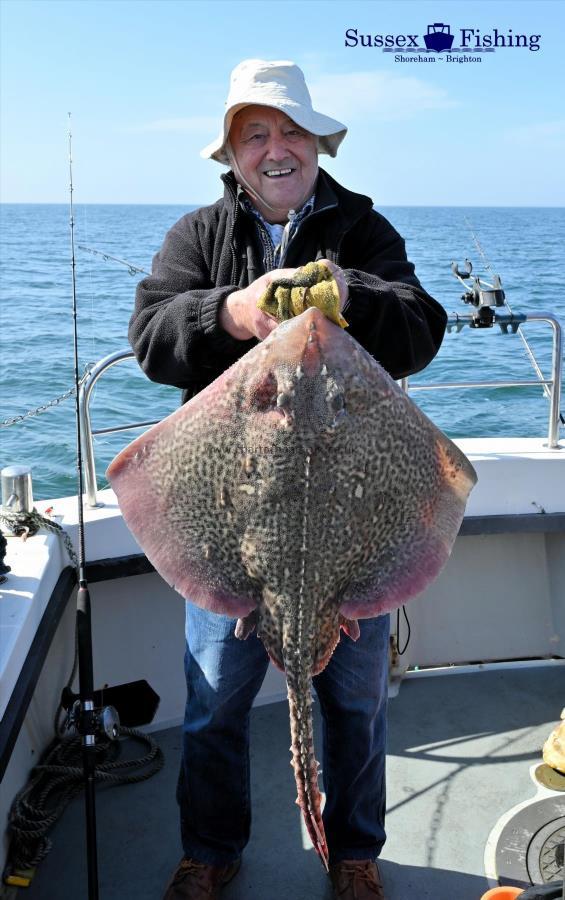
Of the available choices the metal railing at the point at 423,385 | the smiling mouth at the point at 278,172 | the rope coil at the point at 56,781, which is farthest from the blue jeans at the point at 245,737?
the smiling mouth at the point at 278,172

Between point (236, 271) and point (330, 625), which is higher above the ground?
point (236, 271)

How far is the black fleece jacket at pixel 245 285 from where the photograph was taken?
7.39ft

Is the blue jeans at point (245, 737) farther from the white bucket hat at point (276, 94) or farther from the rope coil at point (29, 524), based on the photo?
the white bucket hat at point (276, 94)

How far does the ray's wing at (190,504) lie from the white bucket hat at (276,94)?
95 centimetres

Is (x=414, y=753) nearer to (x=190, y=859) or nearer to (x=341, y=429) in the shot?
(x=190, y=859)

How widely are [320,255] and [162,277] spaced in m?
0.50

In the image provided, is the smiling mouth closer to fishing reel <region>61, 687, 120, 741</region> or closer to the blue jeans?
the blue jeans

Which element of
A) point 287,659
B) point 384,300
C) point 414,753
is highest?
point 384,300

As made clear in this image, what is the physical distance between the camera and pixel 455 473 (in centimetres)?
198

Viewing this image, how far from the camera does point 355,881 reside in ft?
9.03

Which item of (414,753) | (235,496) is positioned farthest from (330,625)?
(414,753)

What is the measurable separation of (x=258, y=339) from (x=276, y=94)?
0.71 m

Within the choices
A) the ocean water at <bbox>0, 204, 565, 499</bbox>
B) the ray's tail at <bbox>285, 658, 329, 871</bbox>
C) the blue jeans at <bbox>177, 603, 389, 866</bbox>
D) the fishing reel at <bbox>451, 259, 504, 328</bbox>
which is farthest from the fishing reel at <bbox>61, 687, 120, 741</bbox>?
the ocean water at <bbox>0, 204, 565, 499</bbox>

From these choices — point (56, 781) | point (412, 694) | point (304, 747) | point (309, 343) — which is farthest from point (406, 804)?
point (309, 343)
